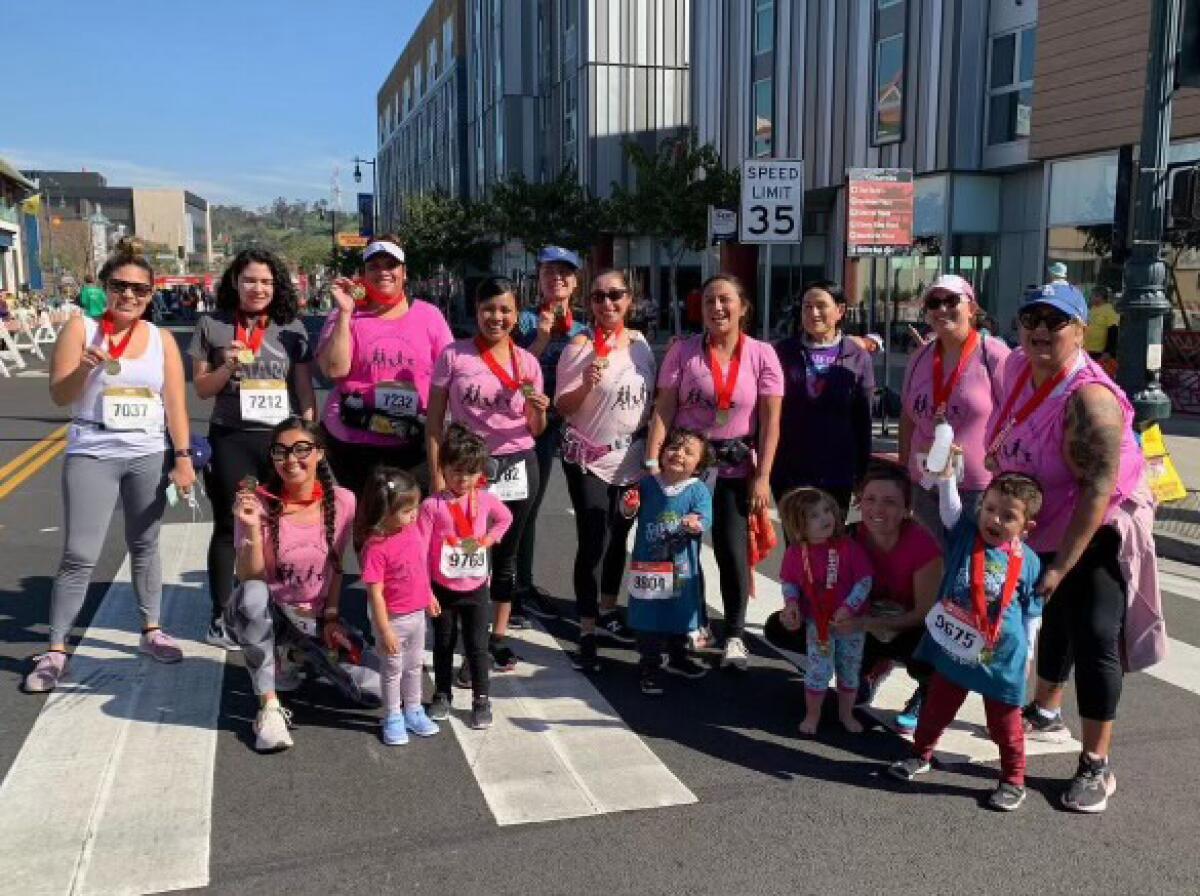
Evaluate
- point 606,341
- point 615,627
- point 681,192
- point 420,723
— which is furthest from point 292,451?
point 681,192

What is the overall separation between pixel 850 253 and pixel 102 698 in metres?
9.90

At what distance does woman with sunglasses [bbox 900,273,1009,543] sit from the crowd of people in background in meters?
0.01

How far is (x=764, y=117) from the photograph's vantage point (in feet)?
88.3

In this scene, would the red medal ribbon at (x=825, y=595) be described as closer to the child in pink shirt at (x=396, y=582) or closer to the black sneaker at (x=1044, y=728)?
the black sneaker at (x=1044, y=728)

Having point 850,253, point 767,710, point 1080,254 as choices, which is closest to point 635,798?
point 767,710

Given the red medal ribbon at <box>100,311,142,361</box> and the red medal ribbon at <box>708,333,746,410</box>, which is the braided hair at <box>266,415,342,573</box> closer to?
the red medal ribbon at <box>100,311,142,361</box>

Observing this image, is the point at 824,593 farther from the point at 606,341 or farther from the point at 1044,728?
the point at 606,341

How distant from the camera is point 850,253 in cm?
1208

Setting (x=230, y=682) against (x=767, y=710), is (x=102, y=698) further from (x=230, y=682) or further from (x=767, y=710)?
(x=767, y=710)

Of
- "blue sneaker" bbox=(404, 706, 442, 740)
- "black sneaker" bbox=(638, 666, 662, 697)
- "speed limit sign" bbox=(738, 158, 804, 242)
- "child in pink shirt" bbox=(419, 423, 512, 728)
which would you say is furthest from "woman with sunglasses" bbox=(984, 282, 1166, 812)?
"speed limit sign" bbox=(738, 158, 804, 242)

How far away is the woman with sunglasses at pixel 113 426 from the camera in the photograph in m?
4.41

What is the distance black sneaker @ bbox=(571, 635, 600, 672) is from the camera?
477cm

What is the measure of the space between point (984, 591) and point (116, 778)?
3.09 meters

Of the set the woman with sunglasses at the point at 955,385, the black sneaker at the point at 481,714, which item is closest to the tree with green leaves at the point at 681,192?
the woman with sunglasses at the point at 955,385
